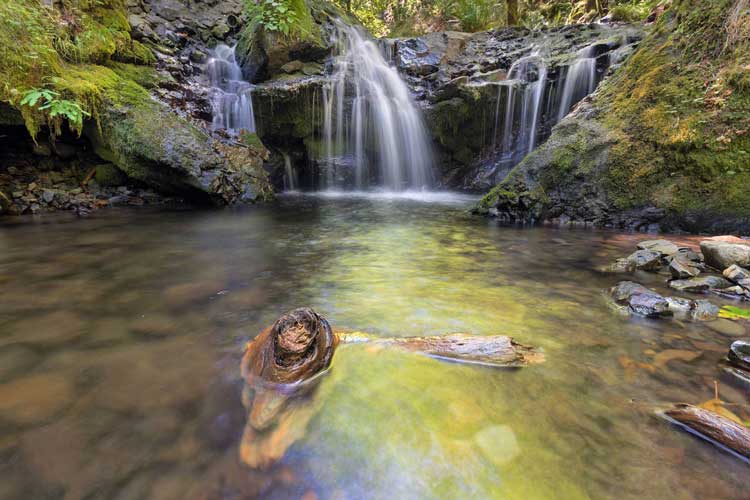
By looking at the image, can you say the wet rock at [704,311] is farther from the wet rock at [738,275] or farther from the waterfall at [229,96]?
the waterfall at [229,96]

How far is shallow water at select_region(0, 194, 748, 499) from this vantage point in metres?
1.20

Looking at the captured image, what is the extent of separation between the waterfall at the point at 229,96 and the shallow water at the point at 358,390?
6.94m

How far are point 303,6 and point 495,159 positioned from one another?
24.8 feet

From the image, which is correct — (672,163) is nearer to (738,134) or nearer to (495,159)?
(738,134)

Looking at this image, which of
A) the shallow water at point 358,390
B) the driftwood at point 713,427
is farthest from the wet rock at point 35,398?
the driftwood at point 713,427

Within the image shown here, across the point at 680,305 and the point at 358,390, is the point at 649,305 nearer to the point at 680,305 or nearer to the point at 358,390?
the point at 680,305

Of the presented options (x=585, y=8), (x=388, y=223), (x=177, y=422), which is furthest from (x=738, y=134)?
(x=585, y=8)

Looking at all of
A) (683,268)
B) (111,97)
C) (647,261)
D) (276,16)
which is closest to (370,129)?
(276,16)

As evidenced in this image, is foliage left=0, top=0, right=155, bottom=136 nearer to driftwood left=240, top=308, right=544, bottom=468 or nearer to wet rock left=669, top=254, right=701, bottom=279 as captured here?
driftwood left=240, top=308, right=544, bottom=468

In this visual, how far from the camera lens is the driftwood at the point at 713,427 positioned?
1260mm

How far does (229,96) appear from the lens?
9.62 m

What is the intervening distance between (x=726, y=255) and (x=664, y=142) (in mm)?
2676

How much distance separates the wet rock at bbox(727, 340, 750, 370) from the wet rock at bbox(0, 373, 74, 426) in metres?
3.11

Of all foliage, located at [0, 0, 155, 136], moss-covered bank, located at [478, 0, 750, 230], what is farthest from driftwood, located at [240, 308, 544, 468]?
foliage, located at [0, 0, 155, 136]
